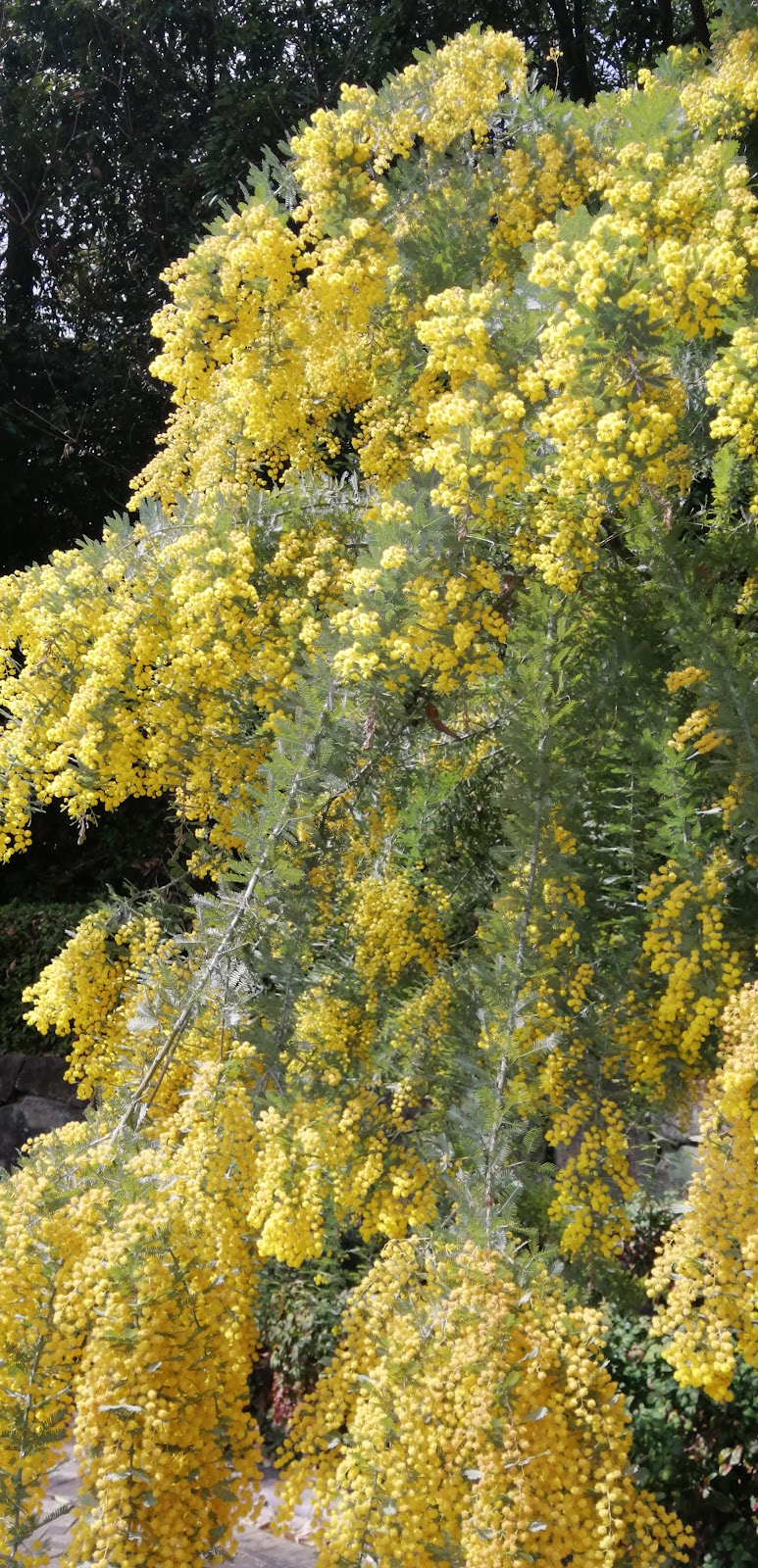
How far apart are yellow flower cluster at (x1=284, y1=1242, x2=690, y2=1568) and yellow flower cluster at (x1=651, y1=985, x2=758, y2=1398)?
0.53 ft

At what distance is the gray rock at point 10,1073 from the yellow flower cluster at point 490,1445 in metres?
5.56

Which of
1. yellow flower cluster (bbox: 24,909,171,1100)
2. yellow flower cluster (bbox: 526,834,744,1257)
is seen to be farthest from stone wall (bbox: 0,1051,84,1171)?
yellow flower cluster (bbox: 526,834,744,1257)

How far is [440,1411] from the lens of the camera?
180 cm

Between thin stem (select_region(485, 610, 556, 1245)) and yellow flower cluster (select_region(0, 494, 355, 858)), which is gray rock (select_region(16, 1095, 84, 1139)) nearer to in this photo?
yellow flower cluster (select_region(0, 494, 355, 858))

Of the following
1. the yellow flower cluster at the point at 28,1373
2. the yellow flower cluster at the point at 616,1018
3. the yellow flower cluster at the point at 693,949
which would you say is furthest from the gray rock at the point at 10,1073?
the yellow flower cluster at the point at 28,1373

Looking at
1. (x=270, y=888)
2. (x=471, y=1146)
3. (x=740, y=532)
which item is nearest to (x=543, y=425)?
(x=740, y=532)

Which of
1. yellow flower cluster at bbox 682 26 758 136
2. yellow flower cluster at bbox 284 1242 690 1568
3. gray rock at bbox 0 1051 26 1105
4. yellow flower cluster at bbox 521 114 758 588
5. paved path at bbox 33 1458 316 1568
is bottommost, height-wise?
paved path at bbox 33 1458 316 1568

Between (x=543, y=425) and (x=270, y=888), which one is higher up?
(x=543, y=425)

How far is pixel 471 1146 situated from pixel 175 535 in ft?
5.71

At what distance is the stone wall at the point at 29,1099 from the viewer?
6965mm

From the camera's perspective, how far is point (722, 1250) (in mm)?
1986

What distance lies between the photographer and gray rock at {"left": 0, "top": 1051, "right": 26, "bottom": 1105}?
708 centimetres

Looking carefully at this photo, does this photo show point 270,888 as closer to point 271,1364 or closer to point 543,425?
point 543,425

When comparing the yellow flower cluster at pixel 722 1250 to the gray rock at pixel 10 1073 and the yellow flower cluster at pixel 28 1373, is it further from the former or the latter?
the gray rock at pixel 10 1073
